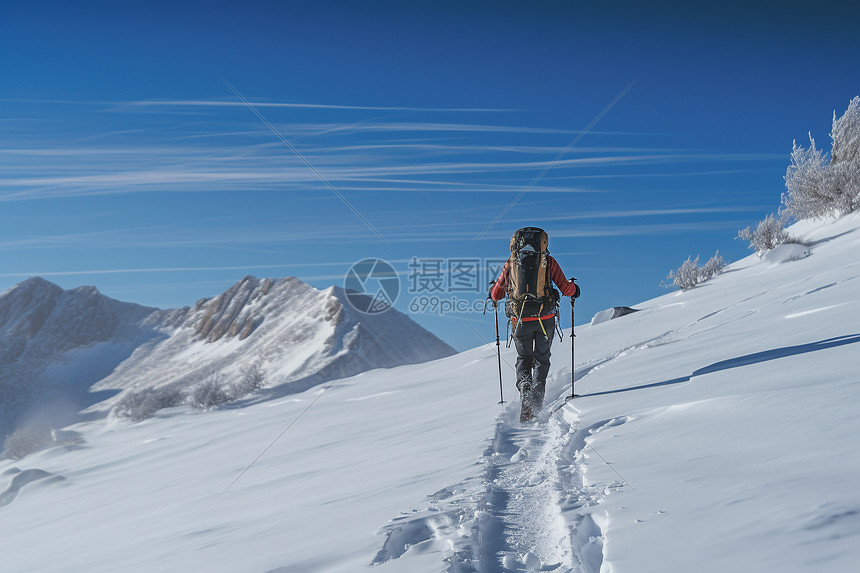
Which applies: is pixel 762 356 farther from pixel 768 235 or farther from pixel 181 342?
pixel 181 342

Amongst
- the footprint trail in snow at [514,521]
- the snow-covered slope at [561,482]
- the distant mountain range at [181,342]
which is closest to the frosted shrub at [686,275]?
the snow-covered slope at [561,482]

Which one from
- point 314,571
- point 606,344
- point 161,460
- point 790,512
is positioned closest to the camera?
point 790,512

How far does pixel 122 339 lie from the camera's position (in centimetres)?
11069

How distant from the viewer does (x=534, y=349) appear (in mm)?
6789

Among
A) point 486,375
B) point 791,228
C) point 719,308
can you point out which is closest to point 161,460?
point 486,375

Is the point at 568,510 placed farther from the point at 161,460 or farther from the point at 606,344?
the point at 161,460

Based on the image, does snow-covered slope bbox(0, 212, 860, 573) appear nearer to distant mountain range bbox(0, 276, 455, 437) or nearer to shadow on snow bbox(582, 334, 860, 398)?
shadow on snow bbox(582, 334, 860, 398)

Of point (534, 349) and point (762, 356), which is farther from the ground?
point (534, 349)

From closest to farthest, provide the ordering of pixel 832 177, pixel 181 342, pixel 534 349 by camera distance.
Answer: pixel 534 349
pixel 832 177
pixel 181 342

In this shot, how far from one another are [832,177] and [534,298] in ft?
50.7

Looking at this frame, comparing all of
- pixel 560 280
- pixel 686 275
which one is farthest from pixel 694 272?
pixel 560 280

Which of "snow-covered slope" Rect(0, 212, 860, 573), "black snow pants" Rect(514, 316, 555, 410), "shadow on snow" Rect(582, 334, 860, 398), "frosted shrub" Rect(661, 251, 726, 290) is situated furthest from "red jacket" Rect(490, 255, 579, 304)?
"frosted shrub" Rect(661, 251, 726, 290)

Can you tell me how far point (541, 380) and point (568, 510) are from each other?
401 centimetres

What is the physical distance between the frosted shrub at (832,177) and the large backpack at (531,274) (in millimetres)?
15112
